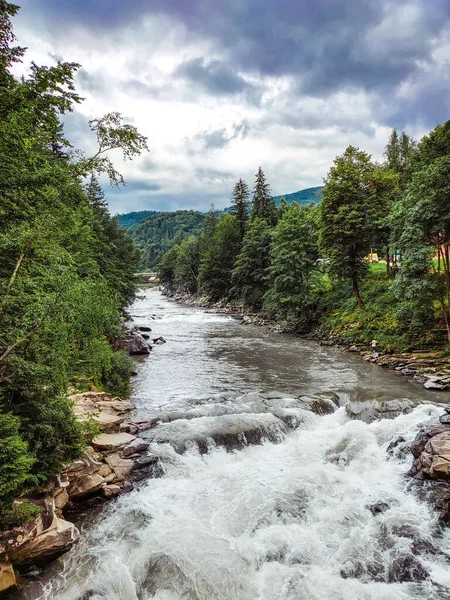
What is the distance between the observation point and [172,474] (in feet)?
31.2

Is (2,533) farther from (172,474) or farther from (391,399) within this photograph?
(391,399)

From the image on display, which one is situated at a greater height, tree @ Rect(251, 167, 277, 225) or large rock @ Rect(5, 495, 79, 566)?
Result: tree @ Rect(251, 167, 277, 225)

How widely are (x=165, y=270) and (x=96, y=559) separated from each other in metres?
93.7

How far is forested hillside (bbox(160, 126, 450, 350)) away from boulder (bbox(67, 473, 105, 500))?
17204 millimetres

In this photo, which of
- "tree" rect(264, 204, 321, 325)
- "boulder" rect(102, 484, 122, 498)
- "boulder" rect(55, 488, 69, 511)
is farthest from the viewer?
"tree" rect(264, 204, 321, 325)

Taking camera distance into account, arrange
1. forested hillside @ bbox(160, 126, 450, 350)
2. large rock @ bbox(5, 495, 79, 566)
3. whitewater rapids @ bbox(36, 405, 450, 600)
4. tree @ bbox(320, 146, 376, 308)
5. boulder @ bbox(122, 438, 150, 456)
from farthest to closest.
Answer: tree @ bbox(320, 146, 376, 308), forested hillside @ bbox(160, 126, 450, 350), boulder @ bbox(122, 438, 150, 456), whitewater rapids @ bbox(36, 405, 450, 600), large rock @ bbox(5, 495, 79, 566)

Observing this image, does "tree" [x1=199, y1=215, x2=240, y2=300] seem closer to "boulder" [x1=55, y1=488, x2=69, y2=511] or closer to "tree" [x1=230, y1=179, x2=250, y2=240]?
"tree" [x1=230, y1=179, x2=250, y2=240]

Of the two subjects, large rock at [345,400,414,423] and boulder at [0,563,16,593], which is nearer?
boulder at [0,563,16,593]

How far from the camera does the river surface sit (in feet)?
20.0

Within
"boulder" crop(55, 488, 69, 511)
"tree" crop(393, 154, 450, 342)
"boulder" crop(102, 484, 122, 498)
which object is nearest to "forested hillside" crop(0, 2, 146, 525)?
"boulder" crop(55, 488, 69, 511)

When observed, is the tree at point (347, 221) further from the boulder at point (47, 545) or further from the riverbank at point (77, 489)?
the boulder at point (47, 545)

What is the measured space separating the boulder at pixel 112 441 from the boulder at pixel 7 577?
12.8 ft

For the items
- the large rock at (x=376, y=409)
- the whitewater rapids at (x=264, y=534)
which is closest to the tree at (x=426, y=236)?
the large rock at (x=376, y=409)

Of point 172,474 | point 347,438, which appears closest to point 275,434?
point 347,438
